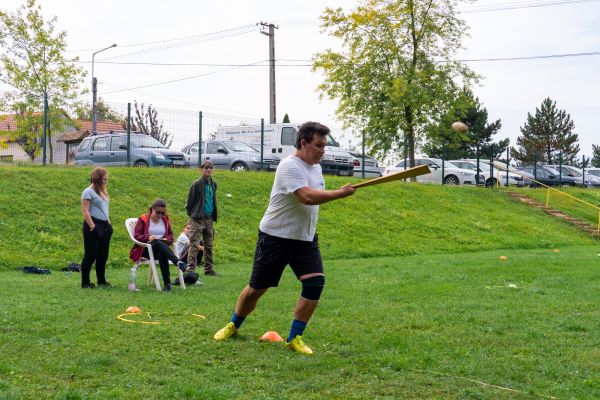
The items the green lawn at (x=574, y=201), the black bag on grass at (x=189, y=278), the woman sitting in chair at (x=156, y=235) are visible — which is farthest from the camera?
the green lawn at (x=574, y=201)

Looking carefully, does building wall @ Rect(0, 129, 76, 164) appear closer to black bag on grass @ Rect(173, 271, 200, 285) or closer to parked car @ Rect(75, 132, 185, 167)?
parked car @ Rect(75, 132, 185, 167)

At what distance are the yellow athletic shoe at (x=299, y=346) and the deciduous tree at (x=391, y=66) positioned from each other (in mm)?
24775

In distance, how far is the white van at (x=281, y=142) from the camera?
27203 millimetres

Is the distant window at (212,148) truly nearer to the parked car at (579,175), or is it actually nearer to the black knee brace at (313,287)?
the black knee brace at (313,287)

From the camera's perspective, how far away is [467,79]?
3145 centimetres

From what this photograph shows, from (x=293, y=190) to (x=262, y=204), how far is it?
49.0 ft

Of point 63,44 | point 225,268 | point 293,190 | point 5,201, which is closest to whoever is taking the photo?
point 293,190

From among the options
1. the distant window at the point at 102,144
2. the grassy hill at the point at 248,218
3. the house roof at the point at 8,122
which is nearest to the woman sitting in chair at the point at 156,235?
the grassy hill at the point at 248,218

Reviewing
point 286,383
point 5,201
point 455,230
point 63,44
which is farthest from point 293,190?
point 63,44

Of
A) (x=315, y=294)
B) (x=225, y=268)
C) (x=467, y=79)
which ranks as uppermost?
(x=467, y=79)

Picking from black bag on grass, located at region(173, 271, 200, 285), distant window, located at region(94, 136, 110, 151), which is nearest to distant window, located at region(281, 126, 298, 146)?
distant window, located at region(94, 136, 110, 151)

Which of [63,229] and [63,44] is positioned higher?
[63,44]

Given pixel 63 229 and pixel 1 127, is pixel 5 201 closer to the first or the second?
pixel 63 229

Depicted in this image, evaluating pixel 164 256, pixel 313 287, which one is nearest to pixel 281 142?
pixel 164 256
